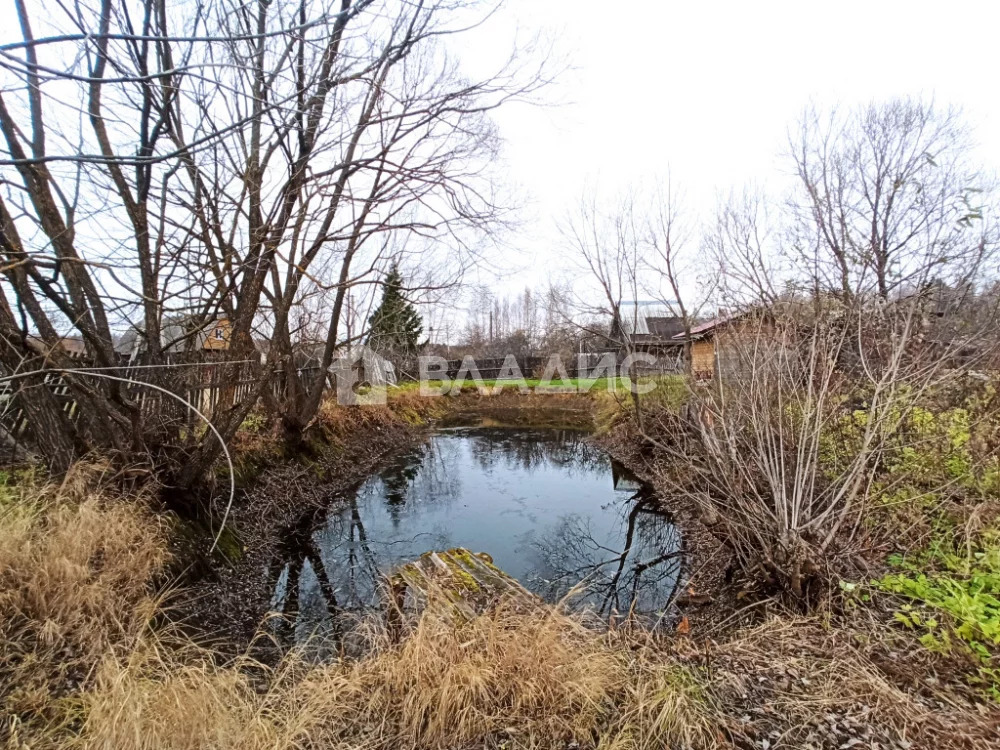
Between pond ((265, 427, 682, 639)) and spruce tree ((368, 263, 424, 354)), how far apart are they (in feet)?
10.6

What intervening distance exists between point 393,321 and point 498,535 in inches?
360

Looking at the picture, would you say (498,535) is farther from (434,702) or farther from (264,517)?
(434,702)

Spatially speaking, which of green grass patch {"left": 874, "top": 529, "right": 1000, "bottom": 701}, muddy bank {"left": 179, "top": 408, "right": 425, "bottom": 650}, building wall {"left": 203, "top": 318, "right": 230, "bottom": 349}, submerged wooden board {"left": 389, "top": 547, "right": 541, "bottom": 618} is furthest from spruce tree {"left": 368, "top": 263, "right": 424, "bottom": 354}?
green grass patch {"left": 874, "top": 529, "right": 1000, "bottom": 701}

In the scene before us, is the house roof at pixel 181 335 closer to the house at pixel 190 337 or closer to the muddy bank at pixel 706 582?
the house at pixel 190 337

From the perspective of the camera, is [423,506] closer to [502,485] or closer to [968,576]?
[502,485]

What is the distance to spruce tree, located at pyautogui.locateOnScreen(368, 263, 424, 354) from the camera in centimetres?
876

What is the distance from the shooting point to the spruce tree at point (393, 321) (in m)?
8.76

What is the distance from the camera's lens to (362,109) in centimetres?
625

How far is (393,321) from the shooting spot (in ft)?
45.8

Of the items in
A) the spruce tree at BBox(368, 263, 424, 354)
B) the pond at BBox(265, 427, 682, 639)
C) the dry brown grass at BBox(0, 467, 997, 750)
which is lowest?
the pond at BBox(265, 427, 682, 639)

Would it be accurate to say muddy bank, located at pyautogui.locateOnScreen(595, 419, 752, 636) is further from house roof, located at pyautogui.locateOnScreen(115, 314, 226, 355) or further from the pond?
house roof, located at pyautogui.locateOnScreen(115, 314, 226, 355)

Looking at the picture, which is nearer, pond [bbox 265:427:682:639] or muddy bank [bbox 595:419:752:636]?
muddy bank [bbox 595:419:752:636]

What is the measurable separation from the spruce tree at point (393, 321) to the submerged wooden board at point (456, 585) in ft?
16.0

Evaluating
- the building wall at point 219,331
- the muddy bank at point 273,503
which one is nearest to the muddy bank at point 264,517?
the muddy bank at point 273,503
